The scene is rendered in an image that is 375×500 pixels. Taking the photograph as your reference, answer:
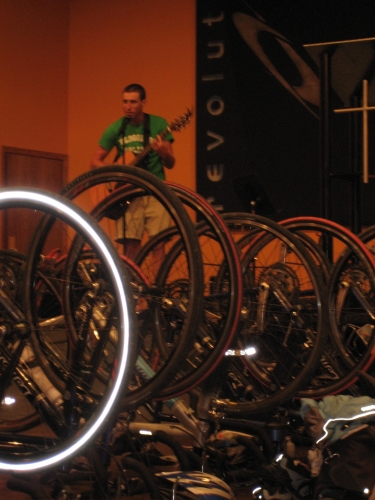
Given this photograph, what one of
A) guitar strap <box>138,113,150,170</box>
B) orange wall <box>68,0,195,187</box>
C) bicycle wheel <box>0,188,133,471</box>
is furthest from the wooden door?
bicycle wheel <box>0,188,133,471</box>

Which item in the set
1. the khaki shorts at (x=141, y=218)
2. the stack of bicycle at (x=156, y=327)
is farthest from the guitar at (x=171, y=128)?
the stack of bicycle at (x=156, y=327)

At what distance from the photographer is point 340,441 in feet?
7.08

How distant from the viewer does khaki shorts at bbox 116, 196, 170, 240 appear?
9.45 ft

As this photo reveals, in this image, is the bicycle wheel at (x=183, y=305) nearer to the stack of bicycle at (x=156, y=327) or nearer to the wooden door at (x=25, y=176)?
the stack of bicycle at (x=156, y=327)

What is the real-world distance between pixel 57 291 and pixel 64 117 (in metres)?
5.79

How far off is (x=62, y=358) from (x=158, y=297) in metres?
0.37

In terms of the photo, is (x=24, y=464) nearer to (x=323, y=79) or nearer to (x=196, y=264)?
(x=196, y=264)

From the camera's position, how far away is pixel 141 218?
2998 millimetres

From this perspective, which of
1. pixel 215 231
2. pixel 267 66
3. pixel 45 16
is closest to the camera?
pixel 215 231

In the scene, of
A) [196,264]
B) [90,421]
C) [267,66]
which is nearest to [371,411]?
[196,264]

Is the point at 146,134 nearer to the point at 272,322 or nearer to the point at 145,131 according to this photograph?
the point at 145,131

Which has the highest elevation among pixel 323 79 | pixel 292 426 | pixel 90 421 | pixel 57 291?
pixel 323 79

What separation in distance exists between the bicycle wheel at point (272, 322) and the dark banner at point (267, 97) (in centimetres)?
376

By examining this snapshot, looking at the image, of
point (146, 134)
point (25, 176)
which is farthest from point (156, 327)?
point (25, 176)
